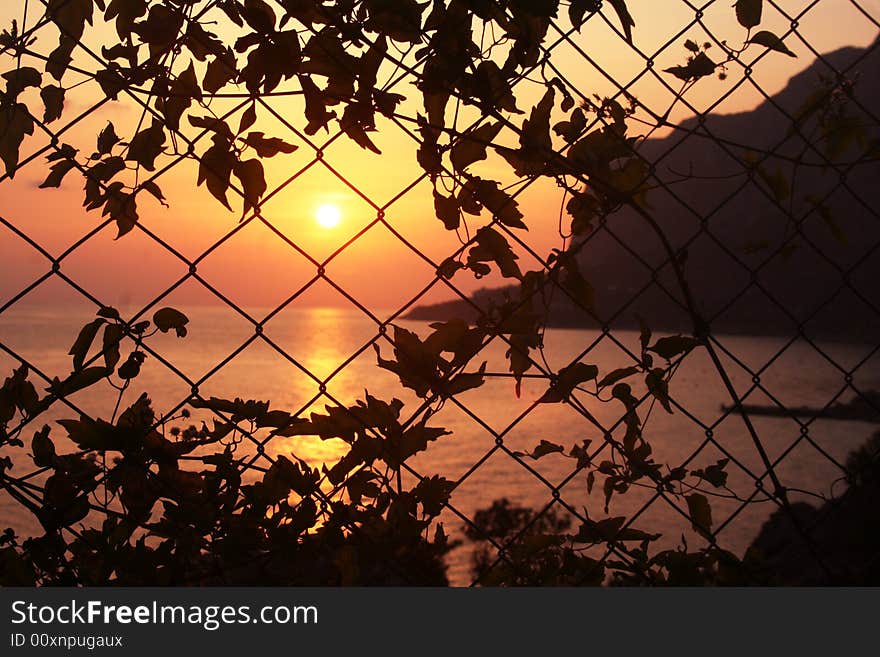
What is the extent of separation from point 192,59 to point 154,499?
723 millimetres

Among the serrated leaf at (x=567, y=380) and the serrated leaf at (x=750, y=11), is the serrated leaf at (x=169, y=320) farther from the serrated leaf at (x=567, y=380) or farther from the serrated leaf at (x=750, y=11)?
the serrated leaf at (x=750, y=11)

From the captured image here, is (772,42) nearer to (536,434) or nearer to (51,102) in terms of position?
(51,102)

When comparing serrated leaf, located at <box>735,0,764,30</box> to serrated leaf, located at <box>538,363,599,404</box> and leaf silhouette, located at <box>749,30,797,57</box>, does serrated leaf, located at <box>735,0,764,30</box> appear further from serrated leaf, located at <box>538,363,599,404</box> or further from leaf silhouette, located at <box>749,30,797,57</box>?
serrated leaf, located at <box>538,363,599,404</box>

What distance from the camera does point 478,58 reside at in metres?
1.49

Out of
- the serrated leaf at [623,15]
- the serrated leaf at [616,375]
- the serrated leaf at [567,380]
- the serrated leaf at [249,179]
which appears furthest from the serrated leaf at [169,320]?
the serrated leaf at [623,15]

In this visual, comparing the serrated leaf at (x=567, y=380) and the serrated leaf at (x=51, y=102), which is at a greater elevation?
the serrated leaf at (x=51, y=102)

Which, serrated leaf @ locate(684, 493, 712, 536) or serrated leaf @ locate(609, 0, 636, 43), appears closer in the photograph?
serrated leaf @ locate(609, 0, 636, 43)

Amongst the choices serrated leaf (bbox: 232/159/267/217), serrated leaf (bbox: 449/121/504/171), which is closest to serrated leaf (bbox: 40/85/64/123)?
serrated leaf (bbox: 232/159/267/217)
